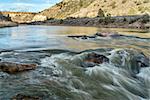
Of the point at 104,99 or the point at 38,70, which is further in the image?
the point at 38,70

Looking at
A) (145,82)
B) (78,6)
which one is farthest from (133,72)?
(78,6)

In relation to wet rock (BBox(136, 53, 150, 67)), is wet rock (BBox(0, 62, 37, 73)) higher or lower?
higher

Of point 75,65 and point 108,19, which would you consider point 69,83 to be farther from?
point 108,19

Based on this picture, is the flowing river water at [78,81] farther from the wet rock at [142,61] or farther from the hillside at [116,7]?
the hillside at [116,7]

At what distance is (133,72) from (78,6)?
16824 cm

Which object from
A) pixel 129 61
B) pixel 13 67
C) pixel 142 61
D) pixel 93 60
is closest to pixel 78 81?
pixel 13 67

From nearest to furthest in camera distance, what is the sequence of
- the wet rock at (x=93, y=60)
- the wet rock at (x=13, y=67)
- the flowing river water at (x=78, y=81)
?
the flowing river water at (x=78, y=81) → the wet rock at (x=13, y=67) → the wet rock at (x=93, y=60)

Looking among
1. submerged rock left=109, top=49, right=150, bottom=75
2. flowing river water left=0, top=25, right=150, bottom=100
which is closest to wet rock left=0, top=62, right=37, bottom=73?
flowing river water left=0, top=25, right=150, bottom=100

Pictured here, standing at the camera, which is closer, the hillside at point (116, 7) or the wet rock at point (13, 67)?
the wet rock at point (13, 67)

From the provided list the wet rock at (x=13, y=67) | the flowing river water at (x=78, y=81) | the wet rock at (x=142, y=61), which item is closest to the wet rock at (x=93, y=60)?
the flowing river water at (x=78, y=81)

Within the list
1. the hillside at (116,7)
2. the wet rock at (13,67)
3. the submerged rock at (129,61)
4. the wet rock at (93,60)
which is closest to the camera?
the wet rock at (13,67)

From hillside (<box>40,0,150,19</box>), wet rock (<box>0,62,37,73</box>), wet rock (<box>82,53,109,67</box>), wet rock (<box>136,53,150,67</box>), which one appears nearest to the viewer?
wet rock (<box>0,62,37,73</box>)

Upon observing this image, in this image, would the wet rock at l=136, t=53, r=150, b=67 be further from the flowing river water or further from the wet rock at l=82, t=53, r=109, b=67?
the wet rock at l=82, t=53, r=109, b=67

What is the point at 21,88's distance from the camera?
11305mm
